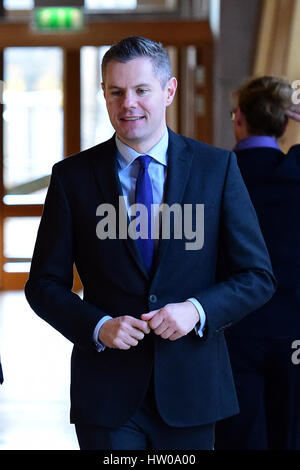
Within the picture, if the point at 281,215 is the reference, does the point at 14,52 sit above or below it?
above

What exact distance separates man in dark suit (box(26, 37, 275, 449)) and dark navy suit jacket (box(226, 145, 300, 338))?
2.52ft

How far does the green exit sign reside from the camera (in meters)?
10.0

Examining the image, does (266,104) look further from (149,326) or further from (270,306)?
(149,326)

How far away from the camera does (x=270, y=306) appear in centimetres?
314

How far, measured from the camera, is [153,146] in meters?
2.36

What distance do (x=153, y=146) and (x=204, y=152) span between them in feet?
0.46

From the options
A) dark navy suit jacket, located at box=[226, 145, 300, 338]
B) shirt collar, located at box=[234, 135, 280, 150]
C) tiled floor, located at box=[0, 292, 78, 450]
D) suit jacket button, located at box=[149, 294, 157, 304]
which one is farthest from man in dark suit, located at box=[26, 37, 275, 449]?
tiled floor, located at box=[0, 292, 78, 450]

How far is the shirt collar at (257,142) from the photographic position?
3.27 meters

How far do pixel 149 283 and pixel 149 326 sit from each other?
0.49 feet

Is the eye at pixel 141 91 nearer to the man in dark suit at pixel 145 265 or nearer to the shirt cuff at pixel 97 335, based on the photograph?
the man in dark suit at pixel 145 265

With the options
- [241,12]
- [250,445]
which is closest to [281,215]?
[250,445]

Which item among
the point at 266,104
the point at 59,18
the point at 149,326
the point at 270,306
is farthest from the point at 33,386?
the point at 59,18

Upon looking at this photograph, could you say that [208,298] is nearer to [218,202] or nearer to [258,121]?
[218,202]
